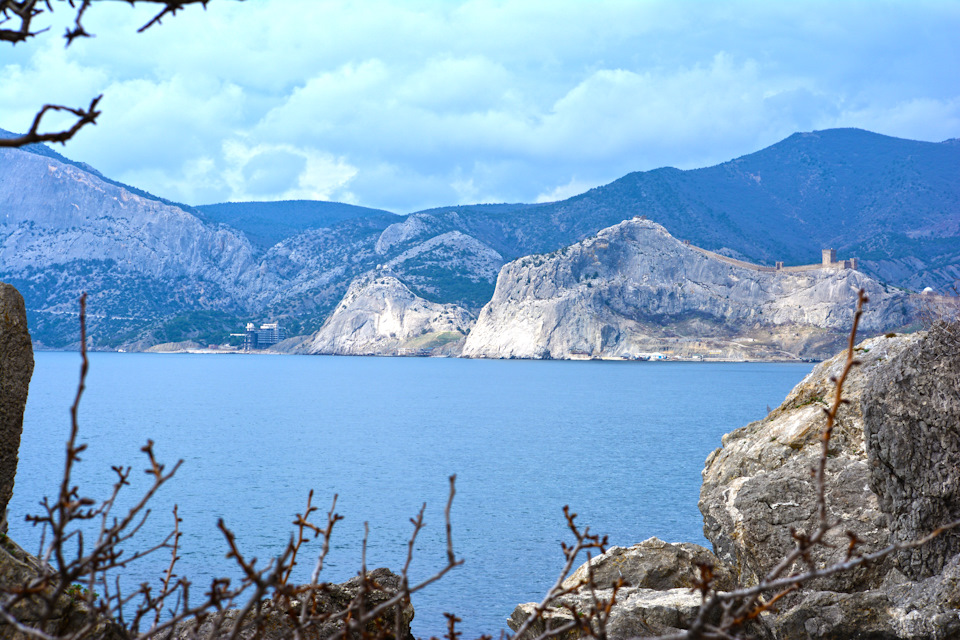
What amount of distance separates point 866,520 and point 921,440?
8.60 ft

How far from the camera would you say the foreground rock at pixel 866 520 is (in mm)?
11273

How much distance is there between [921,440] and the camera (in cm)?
1184

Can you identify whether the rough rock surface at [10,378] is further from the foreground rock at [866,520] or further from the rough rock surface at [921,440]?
the rough rock surface at [921,440]

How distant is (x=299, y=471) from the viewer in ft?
149

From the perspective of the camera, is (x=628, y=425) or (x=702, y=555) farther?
(x=628, y=425)

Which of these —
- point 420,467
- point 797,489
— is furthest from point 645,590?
point 420,467

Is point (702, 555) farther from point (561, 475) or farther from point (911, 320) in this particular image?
point (911, 320)

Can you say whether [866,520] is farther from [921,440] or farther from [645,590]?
[645,590]

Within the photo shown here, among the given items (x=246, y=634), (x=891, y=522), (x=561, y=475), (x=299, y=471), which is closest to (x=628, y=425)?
(x=561, y=475)

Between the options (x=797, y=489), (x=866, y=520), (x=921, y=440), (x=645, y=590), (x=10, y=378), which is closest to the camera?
(x=10, y=378)

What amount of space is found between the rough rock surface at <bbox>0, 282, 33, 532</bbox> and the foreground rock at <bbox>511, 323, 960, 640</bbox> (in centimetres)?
767

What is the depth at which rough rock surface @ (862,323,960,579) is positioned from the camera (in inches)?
456

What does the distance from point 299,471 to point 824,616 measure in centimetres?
3756

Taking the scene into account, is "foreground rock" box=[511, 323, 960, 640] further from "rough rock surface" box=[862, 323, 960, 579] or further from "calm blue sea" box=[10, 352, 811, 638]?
"calm blue sea" box=[10, 352, 811, 638]
